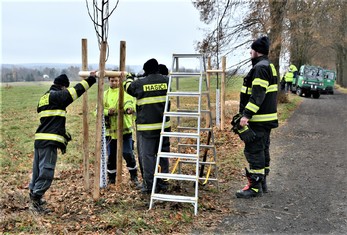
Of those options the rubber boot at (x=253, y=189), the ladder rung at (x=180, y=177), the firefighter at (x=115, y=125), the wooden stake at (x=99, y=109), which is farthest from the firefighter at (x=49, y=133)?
the rubber boot at (x=253, y=189)

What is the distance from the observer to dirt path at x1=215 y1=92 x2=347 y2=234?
526 cm

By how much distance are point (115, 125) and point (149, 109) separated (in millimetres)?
1168

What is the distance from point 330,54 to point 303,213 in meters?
53.4

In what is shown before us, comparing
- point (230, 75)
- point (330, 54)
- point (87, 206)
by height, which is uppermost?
point (330, 54)

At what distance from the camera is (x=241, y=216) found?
5.62 m

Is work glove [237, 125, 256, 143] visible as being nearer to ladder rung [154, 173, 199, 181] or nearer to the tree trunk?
ladder rung [154, 173, 199, 181]

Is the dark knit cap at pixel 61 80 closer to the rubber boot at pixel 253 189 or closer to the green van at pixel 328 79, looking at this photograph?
the rubber boot at pixel 253 189

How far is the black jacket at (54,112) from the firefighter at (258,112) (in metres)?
2.67

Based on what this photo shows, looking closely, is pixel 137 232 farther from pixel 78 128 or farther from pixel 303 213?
pixel 78 128

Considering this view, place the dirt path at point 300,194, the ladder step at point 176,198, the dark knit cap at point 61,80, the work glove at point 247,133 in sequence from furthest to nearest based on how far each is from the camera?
the work glove at point 247,133 → the dark knit cap at point 61,80 → the ladder step at point 176,198 → the dirt path at point 300,194

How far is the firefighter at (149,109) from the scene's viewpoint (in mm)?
6246

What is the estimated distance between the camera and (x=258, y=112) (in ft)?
20.8

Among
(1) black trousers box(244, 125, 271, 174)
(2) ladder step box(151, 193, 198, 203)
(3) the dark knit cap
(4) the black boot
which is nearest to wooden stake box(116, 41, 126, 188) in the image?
(3) the dark knit cap

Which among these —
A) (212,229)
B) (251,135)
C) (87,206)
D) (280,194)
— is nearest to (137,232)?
(212,229)
